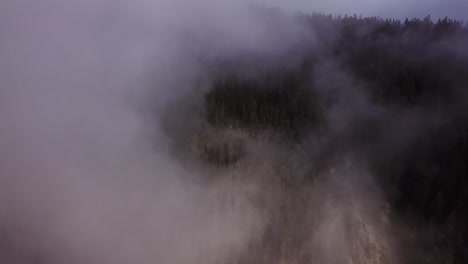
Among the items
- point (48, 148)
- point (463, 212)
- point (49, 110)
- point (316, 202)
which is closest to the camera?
point (463, 212)

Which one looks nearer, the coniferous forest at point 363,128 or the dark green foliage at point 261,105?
the coniferous forest at point 363,128

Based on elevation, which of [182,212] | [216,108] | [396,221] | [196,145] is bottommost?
[182,212]

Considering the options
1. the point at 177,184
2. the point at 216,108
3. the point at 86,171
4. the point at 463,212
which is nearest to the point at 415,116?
the point at 463,212

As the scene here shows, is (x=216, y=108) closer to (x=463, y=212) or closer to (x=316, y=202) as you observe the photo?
(x=316, y=202)

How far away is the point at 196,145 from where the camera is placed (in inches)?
1473

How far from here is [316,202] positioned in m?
34.4

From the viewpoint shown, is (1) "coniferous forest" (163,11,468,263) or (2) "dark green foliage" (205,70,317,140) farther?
(2) "dark green foliage" (205,70,317,140)

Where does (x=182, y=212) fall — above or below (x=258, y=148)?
below

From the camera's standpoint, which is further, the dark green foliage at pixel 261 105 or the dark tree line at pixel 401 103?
the dark green foliage at pixel 261 105

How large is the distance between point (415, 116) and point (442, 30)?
1486 centimetres

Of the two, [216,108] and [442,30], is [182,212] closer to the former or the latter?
[216,108]

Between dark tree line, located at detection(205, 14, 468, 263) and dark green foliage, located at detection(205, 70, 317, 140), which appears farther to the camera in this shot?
dark green foliage, located at detection(205, 70, 317, 140)

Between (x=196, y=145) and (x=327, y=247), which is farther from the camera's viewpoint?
(x=196, y=145)

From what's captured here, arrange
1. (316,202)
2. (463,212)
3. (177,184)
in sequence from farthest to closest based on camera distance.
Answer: (177,184) → (316,202) → (463,212)
